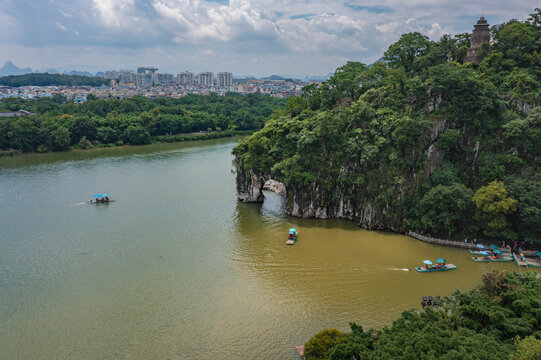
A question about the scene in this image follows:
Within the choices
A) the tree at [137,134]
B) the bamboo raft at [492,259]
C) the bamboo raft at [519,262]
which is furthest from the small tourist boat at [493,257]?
the tree at [137,134]

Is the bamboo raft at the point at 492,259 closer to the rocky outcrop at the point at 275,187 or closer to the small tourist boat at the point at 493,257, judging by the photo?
the small tourist boat at the point at 493,257

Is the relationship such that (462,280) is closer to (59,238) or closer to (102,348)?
(102,348)

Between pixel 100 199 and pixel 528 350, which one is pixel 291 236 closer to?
pixel 528 350

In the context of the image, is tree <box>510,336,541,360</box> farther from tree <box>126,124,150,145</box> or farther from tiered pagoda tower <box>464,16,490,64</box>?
tree <box>126,124,150,145</box>

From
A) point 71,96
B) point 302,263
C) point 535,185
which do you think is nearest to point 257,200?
point 302,263

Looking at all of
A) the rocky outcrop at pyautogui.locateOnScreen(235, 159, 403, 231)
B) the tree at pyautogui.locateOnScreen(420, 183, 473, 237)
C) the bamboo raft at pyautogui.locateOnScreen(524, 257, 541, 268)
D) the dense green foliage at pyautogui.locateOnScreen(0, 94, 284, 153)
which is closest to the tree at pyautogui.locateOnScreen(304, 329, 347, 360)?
the tree at pyautogui.locateOnScreen(420, 183, 473, 237)

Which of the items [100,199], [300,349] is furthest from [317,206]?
[100,199]
